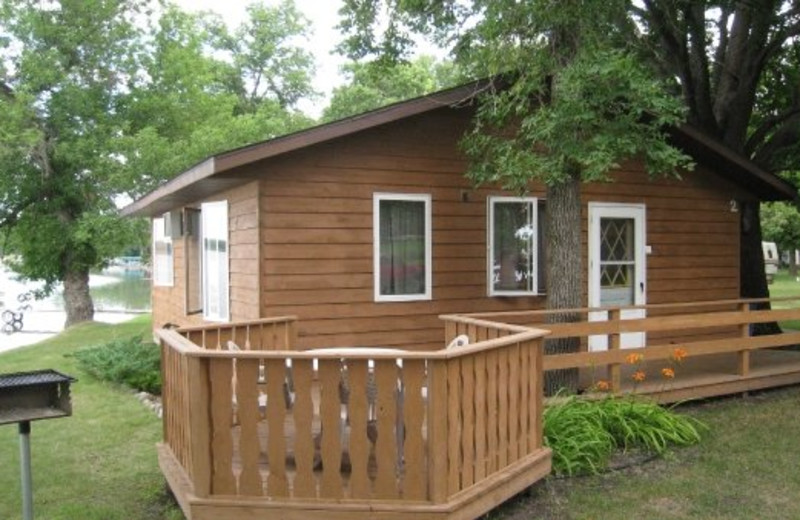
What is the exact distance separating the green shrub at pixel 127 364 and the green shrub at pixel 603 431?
504 cm

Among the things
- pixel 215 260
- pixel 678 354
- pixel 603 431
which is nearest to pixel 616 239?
pixel 678 354

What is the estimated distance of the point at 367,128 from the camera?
7.34 metres

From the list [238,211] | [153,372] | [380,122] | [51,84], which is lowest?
[153,372]

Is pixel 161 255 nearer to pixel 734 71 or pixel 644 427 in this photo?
pixel 644 427

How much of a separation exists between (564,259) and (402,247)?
1.86m

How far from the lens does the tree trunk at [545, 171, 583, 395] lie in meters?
6.88

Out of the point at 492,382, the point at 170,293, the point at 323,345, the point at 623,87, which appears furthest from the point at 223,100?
the point at 492,382

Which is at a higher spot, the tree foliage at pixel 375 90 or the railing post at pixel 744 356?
the tree foliage at pixel 375 90

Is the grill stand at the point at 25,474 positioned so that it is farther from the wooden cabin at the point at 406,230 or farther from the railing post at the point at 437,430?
the wooden cabin at the point at 406,230

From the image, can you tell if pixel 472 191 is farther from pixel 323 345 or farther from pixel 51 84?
pixel 51 84

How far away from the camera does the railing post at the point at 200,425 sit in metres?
3.75

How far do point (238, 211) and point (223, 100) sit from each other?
18.7 m

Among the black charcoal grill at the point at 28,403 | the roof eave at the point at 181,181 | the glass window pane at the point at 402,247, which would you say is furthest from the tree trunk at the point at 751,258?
the black charcoal grill at the point at 28,403

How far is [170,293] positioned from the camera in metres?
12.6
